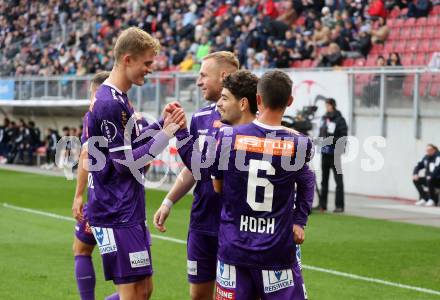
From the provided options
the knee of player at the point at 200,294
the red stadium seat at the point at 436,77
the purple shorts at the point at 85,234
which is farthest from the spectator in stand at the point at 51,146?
the knee of player at the point at 200,294

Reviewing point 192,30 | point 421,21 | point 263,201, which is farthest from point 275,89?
point 192,30

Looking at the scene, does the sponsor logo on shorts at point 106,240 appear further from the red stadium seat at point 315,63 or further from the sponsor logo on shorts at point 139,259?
the red stadium seat at point 315,63

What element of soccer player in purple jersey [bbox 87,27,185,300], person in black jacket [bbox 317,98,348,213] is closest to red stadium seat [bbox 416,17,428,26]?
person in black jacket [bbox 317,98,348,213]

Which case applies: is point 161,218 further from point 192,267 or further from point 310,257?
point 310,257

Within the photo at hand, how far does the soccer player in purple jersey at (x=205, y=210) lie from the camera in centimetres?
712

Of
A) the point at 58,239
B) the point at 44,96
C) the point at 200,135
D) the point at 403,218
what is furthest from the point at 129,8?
the point at 200,135

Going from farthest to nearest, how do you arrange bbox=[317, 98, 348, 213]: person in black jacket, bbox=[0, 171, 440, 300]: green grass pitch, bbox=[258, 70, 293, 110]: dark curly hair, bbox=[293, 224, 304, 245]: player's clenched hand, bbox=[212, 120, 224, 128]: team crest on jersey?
bbox=[317, 98, 348, 213]: person in black jacket, bbox=[0, 171, 440, 300]: green grass pitch, bbox=[212, 120, 224, 128]: team crest on jersey, bbox=[293, 224, 304, 245]: player's clenched hand, bbox=[258, 70, 293, 110]: dark curly hair

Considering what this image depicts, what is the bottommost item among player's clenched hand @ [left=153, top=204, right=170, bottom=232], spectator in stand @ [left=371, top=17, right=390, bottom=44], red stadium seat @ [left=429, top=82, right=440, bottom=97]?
player's clenched hand @ [left=153, top=204, right=170, bottom=232]

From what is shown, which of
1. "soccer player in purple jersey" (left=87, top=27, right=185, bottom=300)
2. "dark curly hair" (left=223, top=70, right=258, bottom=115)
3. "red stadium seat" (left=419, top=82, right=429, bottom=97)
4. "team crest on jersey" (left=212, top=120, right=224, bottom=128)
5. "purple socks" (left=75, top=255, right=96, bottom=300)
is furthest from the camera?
"red stadium seat" (left=419, top=82, right=429, bottom=97)

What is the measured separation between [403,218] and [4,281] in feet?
29.9

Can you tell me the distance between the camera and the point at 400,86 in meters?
21.6

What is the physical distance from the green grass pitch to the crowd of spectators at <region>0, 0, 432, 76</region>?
341 inches

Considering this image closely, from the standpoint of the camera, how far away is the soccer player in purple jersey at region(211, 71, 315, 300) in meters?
5.80

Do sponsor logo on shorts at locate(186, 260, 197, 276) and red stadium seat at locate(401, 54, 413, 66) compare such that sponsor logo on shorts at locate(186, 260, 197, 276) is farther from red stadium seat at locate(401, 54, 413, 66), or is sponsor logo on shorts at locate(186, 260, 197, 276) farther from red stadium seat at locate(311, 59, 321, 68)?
red stadium seat at locate(311, 59, 321, 68)
